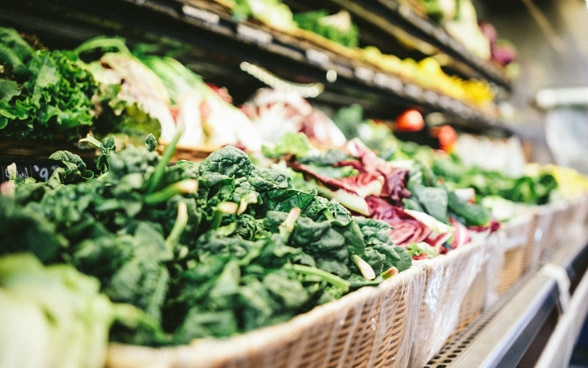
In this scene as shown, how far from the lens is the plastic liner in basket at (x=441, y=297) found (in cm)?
131

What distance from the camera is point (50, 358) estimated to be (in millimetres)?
606

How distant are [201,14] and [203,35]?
0.42 feet

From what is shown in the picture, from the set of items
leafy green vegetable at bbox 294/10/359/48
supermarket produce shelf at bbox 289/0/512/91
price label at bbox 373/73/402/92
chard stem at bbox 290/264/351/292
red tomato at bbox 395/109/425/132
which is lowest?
red tomato at bbox 395/109/425/132

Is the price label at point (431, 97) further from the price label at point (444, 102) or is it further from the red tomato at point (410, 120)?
the red tomato at point (410, 120)

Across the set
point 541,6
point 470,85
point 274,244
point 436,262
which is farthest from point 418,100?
point 541,6

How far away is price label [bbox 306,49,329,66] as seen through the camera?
2.56 m

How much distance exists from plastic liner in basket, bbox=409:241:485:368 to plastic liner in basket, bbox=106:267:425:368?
8 centimetres

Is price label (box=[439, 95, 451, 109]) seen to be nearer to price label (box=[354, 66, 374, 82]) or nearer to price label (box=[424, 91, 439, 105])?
price label (box=[424, 91, 439, 105])

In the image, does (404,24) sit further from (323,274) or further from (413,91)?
(323,274)

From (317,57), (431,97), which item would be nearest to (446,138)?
(431,97)

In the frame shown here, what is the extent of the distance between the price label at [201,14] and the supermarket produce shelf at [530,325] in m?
1.54

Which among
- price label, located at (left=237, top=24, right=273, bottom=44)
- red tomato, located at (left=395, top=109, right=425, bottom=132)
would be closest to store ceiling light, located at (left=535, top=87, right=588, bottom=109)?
red tomato, located at (left=395, top=109, right=425, bottom=132)

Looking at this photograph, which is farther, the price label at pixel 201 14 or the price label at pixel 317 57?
the price label at pixel 317 57

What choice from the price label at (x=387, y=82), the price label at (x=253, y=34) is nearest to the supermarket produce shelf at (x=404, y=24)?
the price label at (x=387, y=82)
